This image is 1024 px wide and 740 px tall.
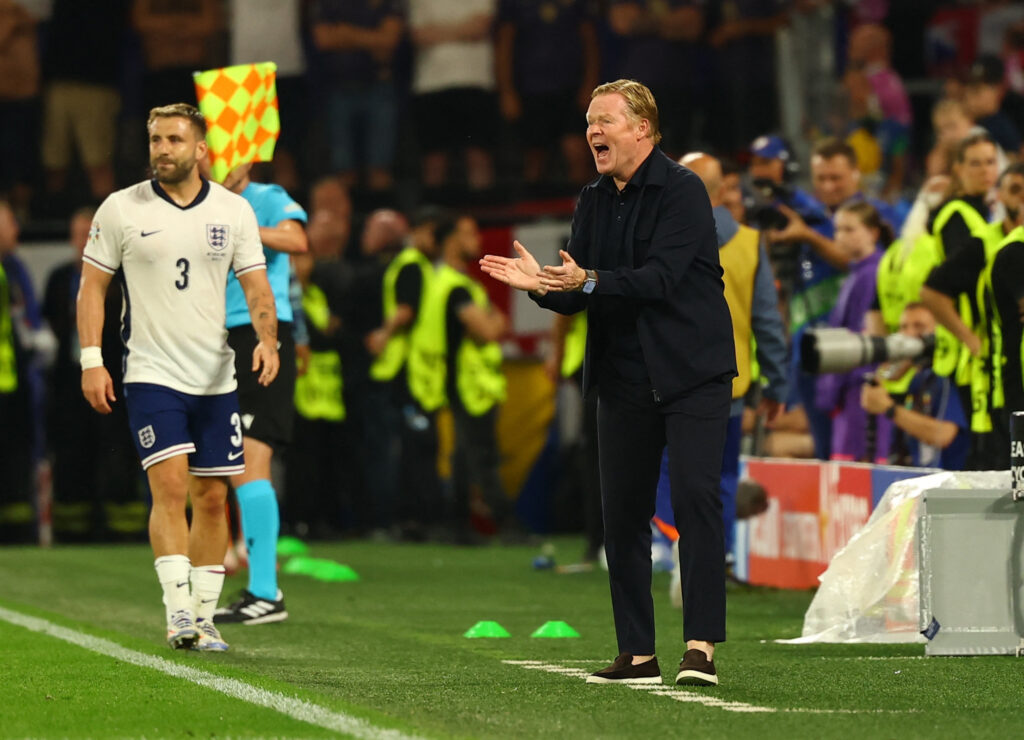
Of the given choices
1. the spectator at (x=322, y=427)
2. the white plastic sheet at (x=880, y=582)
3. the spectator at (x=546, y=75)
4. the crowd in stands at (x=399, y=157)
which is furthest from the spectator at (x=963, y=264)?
the spectator at (x=546, y=75)

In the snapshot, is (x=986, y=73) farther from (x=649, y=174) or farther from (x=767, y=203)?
(x=649, y=174)

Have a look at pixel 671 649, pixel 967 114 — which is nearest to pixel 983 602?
pixel 671 649

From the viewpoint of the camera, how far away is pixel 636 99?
6457 mm

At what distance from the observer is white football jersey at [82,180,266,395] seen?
7.50 m

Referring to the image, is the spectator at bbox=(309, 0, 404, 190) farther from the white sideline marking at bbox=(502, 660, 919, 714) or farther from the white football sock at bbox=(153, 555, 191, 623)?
the white sideline marking at bbox=(502, 660, 919, 714)

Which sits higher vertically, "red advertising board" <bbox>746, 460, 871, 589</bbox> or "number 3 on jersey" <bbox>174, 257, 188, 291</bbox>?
"number 3 on jersey" <bbox>174, 257, 188, 291</bbox>

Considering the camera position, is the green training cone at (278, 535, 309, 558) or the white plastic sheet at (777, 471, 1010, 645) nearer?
the white plastic sheet at (777, 471, 1010, 645)

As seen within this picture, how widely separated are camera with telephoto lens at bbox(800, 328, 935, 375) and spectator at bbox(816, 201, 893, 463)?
1.23 metres

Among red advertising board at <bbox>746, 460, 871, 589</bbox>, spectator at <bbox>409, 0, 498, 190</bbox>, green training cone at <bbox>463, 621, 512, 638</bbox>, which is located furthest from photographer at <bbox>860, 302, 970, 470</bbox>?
spectator at <bbox>409, 0, 498, 190</bbox>

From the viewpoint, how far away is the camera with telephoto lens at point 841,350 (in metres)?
10.0

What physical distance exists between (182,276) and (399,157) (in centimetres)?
926

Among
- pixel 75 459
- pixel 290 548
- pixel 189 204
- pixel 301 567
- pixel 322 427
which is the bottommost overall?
pixel 290 548

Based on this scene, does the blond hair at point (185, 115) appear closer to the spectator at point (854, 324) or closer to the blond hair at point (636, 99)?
the blond hair at point (636, 99)

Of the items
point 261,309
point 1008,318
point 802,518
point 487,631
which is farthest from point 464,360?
point 261,309
